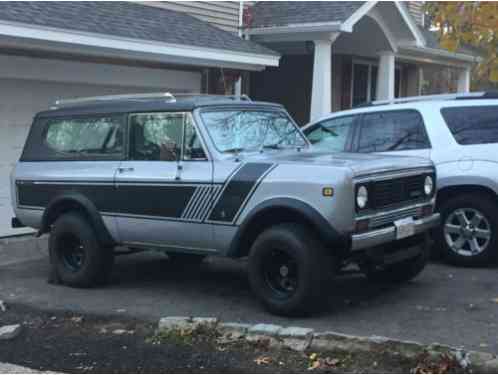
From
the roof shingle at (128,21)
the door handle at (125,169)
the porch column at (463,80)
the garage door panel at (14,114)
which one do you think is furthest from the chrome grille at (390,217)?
the porch column at (463,80)

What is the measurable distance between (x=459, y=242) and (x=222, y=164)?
10.1 feet

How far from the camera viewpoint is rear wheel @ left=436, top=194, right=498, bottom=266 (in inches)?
308

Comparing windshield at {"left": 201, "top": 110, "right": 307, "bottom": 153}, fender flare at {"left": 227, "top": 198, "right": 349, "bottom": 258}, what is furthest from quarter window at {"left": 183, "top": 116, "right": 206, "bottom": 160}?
fender flare at {"left": 227, "top": 198, "right": 349, "bottom": 258}

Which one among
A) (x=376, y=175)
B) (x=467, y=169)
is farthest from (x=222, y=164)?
(x=467, y=169)

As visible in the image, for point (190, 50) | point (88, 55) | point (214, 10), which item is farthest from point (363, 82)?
point (88, 55)

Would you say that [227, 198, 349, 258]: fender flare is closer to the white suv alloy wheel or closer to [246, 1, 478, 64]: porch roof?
the white suv alloy wheel

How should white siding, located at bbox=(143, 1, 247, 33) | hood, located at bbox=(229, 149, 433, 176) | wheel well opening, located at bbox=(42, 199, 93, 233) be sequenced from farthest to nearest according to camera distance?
white siding, located at bbox=(143, 1, 247, 33), wheel well opening, located at bbox=(42, 199, 93, 233), hood, located at bbox=(229, 149, 433, 176)

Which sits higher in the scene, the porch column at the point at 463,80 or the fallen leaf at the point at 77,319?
the porch column at the point at 463,80

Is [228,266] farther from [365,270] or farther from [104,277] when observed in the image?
[365,270]

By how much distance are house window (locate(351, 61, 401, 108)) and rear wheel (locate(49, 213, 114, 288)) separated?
11.1 m

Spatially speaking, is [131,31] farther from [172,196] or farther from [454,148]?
[454,148]

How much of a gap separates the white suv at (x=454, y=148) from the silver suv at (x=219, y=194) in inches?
41.1

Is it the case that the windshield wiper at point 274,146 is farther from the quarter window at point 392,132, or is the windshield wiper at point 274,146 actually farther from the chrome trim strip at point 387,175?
the quarter window at point 392,132

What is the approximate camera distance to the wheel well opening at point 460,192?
25.8 feet
